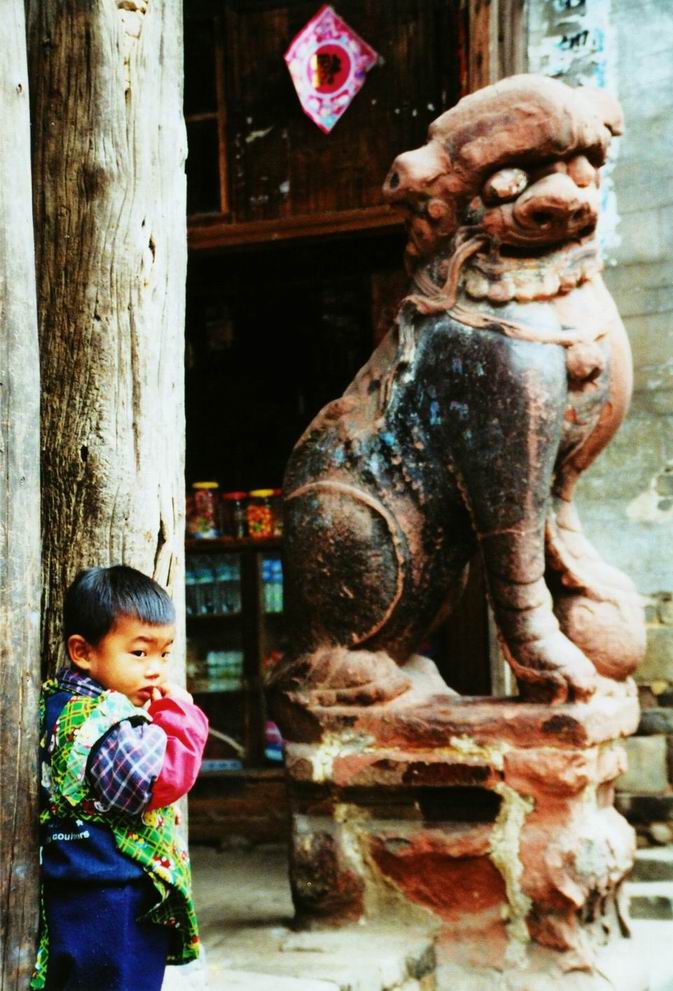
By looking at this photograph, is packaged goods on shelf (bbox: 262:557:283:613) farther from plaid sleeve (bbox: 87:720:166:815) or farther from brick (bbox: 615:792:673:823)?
plaid sleeve (bbox: 87:720:166:815)

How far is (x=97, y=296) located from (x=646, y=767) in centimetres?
351

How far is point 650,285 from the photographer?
549 cm

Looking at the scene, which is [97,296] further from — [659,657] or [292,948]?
[659,657]

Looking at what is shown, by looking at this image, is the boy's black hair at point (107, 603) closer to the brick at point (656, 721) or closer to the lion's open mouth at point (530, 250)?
the lion's open mouth at point (530, 250)

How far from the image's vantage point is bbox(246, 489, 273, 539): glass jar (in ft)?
20.6

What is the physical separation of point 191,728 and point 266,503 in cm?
410

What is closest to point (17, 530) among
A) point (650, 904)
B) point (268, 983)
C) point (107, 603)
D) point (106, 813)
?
point (107, 603)

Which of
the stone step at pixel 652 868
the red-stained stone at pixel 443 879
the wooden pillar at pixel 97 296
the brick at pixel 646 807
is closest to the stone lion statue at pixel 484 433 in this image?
the red-stained stone at pixel 443 879

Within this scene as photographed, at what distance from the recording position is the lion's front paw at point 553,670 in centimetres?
345

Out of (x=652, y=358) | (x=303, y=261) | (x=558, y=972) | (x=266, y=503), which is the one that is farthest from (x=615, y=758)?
(x=303, y=261)

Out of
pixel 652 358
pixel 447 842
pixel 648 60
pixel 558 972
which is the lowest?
pixel 558 972

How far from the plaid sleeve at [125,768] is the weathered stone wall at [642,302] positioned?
3.54 meters

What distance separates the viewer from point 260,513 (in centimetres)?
630

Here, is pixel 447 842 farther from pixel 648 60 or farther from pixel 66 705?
pixel 648 60
